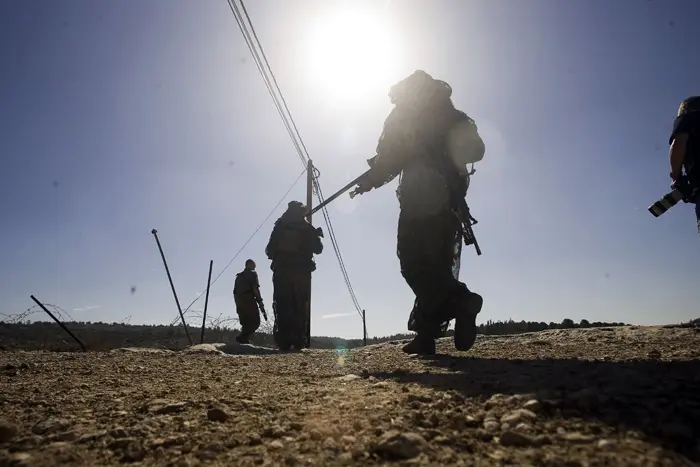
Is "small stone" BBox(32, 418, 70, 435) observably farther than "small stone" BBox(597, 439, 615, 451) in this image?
Yes

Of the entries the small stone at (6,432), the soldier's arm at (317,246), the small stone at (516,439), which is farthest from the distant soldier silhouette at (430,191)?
the soldier's arm at (317,246)

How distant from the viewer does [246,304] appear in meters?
10.6

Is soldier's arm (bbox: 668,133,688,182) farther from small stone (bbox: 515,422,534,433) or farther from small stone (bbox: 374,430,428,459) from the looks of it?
small stone (bbox: 374,430,428,459)

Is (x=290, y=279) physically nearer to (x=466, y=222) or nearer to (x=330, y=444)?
(x=466, y=222)

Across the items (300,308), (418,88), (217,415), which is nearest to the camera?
(217,415)

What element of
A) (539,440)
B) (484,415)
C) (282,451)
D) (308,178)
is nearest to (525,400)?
(484,415)

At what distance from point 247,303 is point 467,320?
7790 millimetres

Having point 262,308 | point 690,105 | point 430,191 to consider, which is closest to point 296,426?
point 430,191

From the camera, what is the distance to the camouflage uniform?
34.8ft

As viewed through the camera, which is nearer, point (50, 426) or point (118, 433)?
point (118, 433)

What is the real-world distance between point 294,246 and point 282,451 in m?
7.29

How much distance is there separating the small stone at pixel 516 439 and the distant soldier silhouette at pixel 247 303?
9779 mm

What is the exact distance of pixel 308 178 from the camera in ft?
42.5

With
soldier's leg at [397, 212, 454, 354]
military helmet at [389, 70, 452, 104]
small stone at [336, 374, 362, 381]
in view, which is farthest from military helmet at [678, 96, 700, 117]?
small stone at [336, 374, 362, 381]
